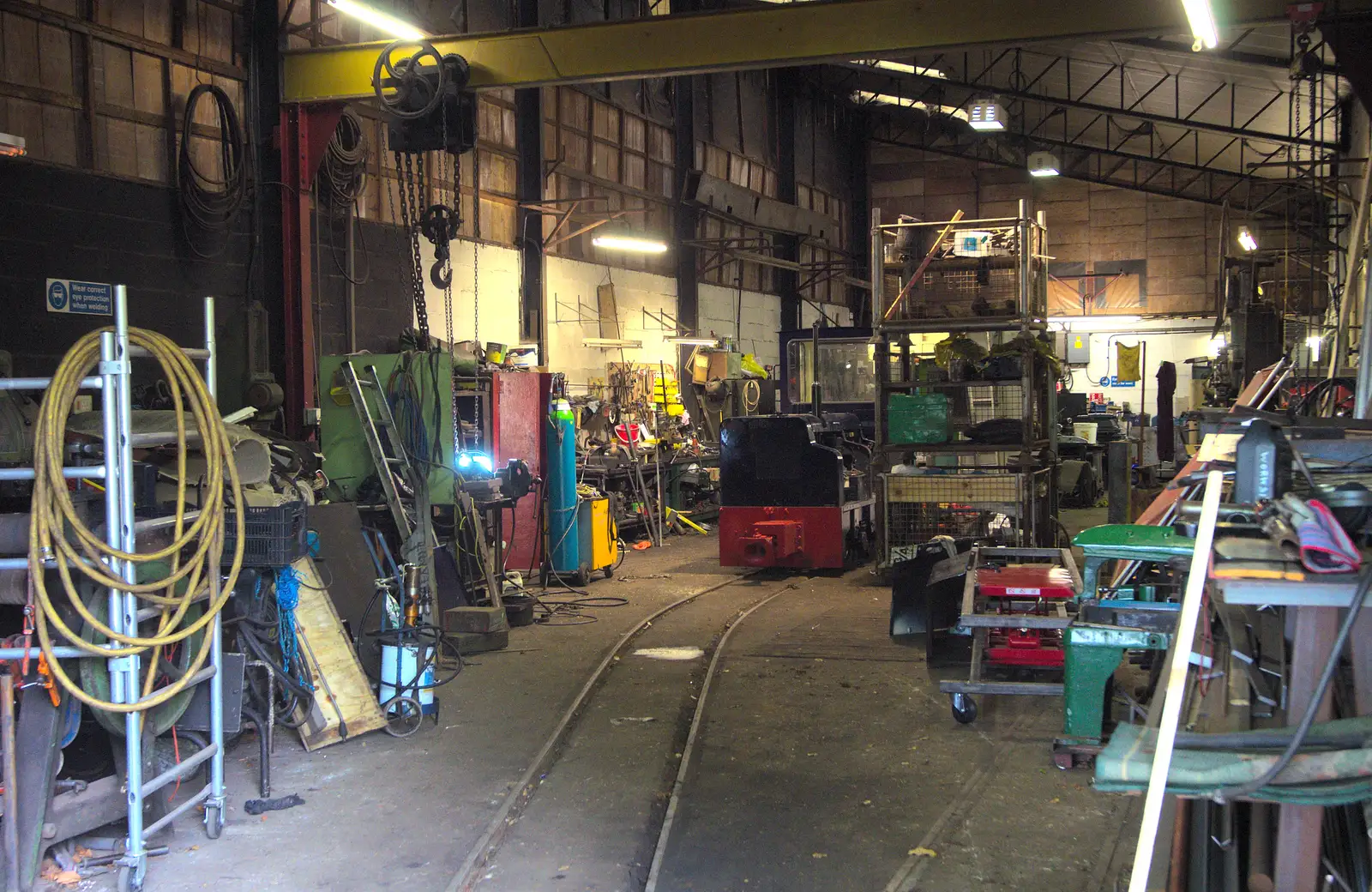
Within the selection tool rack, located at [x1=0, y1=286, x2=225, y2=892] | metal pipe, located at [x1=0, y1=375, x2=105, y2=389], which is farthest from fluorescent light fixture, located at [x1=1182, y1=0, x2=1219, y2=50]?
metal pipe, located at [x1=0, y1=375, x2=105, y2=389]

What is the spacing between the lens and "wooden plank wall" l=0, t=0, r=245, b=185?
8.70 metres

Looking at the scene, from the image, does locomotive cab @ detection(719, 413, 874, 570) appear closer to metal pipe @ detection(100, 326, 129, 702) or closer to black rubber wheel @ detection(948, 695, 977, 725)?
black rubber wheel @ detection(948, 695, 977, 725)

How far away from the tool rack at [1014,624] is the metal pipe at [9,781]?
4.09m

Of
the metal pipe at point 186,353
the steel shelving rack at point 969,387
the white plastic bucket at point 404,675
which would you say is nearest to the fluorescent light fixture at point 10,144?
the metal pipe at point 186,353

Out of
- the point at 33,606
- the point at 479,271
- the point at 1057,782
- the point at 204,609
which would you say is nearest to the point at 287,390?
the point at 479,271

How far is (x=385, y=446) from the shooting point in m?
7.93

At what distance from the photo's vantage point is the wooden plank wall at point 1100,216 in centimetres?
2531

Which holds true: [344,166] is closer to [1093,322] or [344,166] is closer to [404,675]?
[404,675]

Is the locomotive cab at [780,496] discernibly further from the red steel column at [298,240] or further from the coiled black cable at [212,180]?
the coiled black cable at [212,180]

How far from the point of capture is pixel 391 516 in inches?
312

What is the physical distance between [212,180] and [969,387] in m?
7.25

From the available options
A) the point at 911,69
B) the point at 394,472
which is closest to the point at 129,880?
the point at 394,472

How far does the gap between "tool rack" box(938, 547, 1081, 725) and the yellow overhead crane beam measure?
382cm

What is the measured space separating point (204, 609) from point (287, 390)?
5771 millimetres
